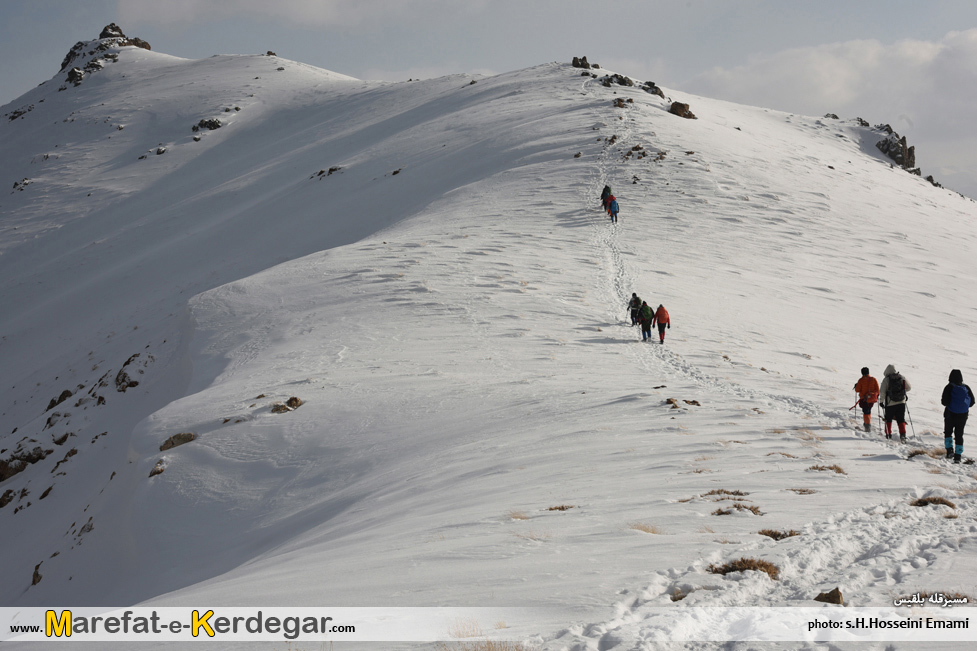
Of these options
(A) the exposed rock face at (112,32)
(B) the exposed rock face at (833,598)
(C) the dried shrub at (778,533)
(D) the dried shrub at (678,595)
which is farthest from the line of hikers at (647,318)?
(A) the exposed rock face at (112,32)

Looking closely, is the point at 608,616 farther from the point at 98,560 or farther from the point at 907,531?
the point at 98,560

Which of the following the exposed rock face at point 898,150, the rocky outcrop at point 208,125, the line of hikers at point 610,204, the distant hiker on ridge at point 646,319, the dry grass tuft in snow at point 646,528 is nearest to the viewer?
the dry grass tuft in snow at point 646,528

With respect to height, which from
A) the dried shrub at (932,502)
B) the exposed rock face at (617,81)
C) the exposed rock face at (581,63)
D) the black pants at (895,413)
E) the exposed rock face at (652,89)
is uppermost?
the exposed rock face at (581,63)

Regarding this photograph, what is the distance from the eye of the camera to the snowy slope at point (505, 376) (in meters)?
6.21

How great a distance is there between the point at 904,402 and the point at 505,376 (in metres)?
8.22

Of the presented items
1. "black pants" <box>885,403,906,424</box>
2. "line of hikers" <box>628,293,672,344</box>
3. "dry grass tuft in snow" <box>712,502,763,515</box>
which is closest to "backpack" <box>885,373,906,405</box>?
"black pants" <box>885,403,906,424</box>

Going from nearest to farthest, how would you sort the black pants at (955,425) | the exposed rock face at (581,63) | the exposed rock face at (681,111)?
the black pants at (955,425), the exposed rock face at (681,111), the exposed rock face at (581,63)

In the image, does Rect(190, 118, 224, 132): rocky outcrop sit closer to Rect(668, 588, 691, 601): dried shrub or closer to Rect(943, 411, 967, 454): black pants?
Rect(943, 411, 967, 454): black pants

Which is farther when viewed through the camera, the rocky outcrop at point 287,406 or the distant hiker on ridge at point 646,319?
the distant hiker on ridge at point 646,319

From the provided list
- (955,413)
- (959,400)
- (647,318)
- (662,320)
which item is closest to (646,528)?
(955,413)

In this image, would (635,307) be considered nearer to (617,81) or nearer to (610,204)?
(610,204)

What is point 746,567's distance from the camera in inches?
215

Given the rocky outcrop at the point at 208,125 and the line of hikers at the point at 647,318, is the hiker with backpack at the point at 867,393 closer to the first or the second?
the line of hikers at the point at 647,318

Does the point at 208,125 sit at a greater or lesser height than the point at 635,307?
greater
